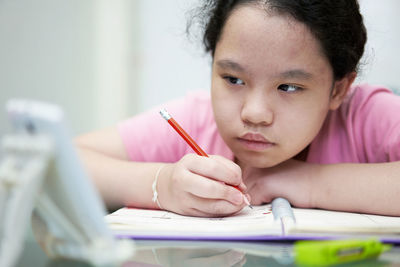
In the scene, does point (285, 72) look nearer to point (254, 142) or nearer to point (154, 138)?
point (254, 142)

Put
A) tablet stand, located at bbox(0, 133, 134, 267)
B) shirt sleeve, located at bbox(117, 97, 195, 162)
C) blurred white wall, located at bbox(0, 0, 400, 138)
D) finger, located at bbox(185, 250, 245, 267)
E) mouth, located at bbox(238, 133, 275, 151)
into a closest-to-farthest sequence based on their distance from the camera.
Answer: tablet stand, located at bbox(0, 133, 134, 267), finger, located at bbox(185, 250, 245, 267), mouth, located at bbox(238, 133, 275, 151), shirt sleeve, located at bbox(117, 97, 195, 162), blurred white wall, located at bbox(0, 0, 400, 138)

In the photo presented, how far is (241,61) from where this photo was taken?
0.63m

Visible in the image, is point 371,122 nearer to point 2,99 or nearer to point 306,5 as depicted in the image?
point 306,5

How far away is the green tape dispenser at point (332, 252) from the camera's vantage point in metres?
0.37

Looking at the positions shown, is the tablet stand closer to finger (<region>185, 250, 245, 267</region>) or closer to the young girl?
finger (<region>185, 250, 245, 267</region>)

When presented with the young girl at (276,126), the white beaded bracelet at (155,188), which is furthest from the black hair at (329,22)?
the white beaded bracelet at (155,188)

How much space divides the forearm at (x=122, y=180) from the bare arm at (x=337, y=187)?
0.16 metres

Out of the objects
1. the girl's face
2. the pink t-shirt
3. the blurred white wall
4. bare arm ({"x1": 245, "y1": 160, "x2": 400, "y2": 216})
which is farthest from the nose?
the blurred white wall

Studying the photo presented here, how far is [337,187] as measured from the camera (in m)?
0.65

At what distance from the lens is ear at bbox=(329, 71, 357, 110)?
75 cm

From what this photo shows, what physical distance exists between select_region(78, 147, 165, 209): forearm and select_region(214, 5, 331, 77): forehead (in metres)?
0.22

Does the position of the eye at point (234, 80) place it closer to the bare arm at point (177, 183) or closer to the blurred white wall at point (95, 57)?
the bare arm at point (177, 183)

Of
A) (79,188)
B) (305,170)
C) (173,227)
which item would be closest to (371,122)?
(305,170)

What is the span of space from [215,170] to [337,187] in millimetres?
209
